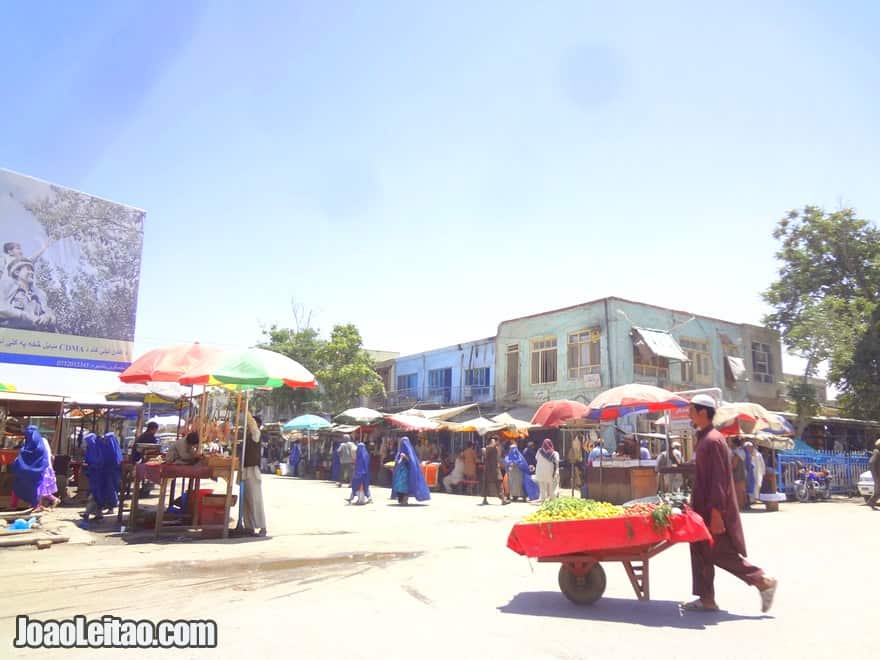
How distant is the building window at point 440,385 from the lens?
1326 inches

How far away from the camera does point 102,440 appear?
11.2m

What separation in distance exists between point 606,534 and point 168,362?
677 cm

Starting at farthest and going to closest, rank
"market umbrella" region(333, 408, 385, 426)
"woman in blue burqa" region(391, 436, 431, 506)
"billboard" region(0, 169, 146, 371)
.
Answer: "market umbrella" region(333, 408, 385, 426)
"woman in blue burqa" region(391, 436, 431, 506)
"billboard" region(0, 169, 146, 371)

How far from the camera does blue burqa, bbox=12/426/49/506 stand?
10.6m

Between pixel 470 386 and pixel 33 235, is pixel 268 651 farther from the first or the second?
pixel 470 386

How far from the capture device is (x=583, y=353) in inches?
1045

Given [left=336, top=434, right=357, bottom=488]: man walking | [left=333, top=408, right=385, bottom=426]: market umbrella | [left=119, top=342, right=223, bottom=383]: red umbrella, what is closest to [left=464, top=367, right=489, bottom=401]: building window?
[left=333, top=408, right=385, bottom=426]: market umbrella

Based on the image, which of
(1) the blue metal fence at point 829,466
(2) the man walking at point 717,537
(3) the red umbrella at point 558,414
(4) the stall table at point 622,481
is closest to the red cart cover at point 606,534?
(2) the man walking at point 717,537

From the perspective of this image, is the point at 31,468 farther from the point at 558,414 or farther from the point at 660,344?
the point at 660,344

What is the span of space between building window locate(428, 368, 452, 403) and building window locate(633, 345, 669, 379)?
1096cm

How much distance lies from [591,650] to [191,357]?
23.3 feet

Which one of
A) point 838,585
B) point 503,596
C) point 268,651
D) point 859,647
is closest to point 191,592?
point 268,651

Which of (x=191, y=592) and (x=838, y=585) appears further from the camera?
(x=838, y=585)

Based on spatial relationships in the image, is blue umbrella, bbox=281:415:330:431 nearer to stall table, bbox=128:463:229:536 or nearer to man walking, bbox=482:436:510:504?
man walking, bbox=482:436:510:504
